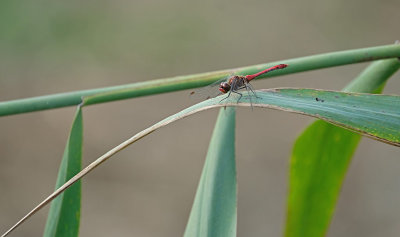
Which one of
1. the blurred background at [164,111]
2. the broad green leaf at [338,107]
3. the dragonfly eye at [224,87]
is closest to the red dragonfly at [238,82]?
the dragonfly eye at [224,87]

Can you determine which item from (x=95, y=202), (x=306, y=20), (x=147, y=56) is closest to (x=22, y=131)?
(x=95, y=202)

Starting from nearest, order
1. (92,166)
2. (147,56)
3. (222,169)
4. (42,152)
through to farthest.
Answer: (92,166) < (222,169) < (42,152) < (147,56)

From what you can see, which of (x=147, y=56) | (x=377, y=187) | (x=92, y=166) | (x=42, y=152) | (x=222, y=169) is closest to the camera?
(x=92, y=166)

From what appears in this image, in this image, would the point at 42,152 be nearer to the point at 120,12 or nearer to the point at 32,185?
the point at 32,185

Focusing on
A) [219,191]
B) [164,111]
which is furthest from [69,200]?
[164,111]

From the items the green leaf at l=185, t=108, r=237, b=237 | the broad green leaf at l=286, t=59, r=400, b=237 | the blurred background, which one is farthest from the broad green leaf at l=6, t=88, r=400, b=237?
the blurred background

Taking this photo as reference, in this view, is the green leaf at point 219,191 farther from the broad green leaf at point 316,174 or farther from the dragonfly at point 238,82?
the broad green leaf at point 316,174
